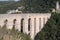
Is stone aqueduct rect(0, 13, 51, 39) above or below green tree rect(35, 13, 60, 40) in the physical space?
above

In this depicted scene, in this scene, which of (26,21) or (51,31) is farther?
(51,31)

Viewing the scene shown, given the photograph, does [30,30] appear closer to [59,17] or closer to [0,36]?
[59,17]

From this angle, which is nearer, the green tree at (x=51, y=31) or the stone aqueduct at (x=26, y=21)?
the stone aqueduct at (x=26, y=21)

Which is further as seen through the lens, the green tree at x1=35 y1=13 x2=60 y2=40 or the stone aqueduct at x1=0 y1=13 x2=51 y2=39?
the green tree at x1=35 y1=13 x2=60 y2=40

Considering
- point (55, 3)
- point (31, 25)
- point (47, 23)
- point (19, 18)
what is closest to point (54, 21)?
point (47, 23)

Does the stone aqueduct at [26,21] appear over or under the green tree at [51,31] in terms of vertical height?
over
